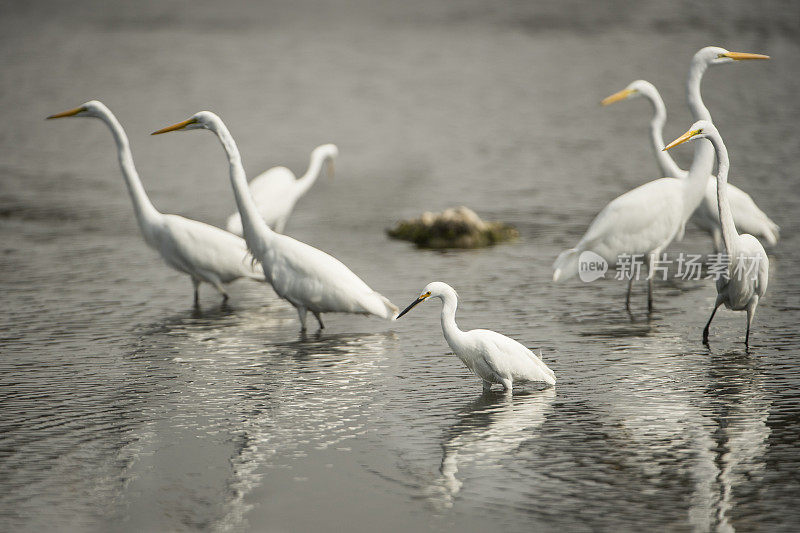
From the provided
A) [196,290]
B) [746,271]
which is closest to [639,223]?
[746,271]

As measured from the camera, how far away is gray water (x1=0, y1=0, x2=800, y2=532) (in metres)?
5.54

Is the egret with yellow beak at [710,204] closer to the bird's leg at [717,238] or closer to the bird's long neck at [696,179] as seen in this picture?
the bird's leg at [717,238]

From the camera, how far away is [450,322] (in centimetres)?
700

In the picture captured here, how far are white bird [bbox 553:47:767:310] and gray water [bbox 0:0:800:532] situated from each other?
450 millimetres

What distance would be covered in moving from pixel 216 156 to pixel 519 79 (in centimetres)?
889

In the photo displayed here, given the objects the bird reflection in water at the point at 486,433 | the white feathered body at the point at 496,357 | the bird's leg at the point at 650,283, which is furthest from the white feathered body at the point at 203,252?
the bird reflection in water at the point at 486,433

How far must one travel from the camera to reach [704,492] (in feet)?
17.9

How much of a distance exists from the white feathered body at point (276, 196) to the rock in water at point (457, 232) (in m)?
1.47

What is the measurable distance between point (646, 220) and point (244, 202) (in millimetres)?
3432

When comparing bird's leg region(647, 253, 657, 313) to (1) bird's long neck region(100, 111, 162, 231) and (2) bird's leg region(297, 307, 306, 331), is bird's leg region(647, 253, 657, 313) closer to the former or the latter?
(2) bird's leg region(297, 307, 306, 331)

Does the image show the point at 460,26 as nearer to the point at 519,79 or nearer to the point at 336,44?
the point at 336,44

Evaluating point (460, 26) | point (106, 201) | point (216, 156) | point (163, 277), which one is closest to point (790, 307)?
point (163, 277)

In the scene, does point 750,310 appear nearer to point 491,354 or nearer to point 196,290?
point 491,354

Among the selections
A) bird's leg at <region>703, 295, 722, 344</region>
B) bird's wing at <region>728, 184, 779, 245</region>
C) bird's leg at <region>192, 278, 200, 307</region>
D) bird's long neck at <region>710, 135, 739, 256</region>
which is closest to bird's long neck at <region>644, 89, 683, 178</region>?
bird's wing at <region>728, 184, 779, 245</region>
